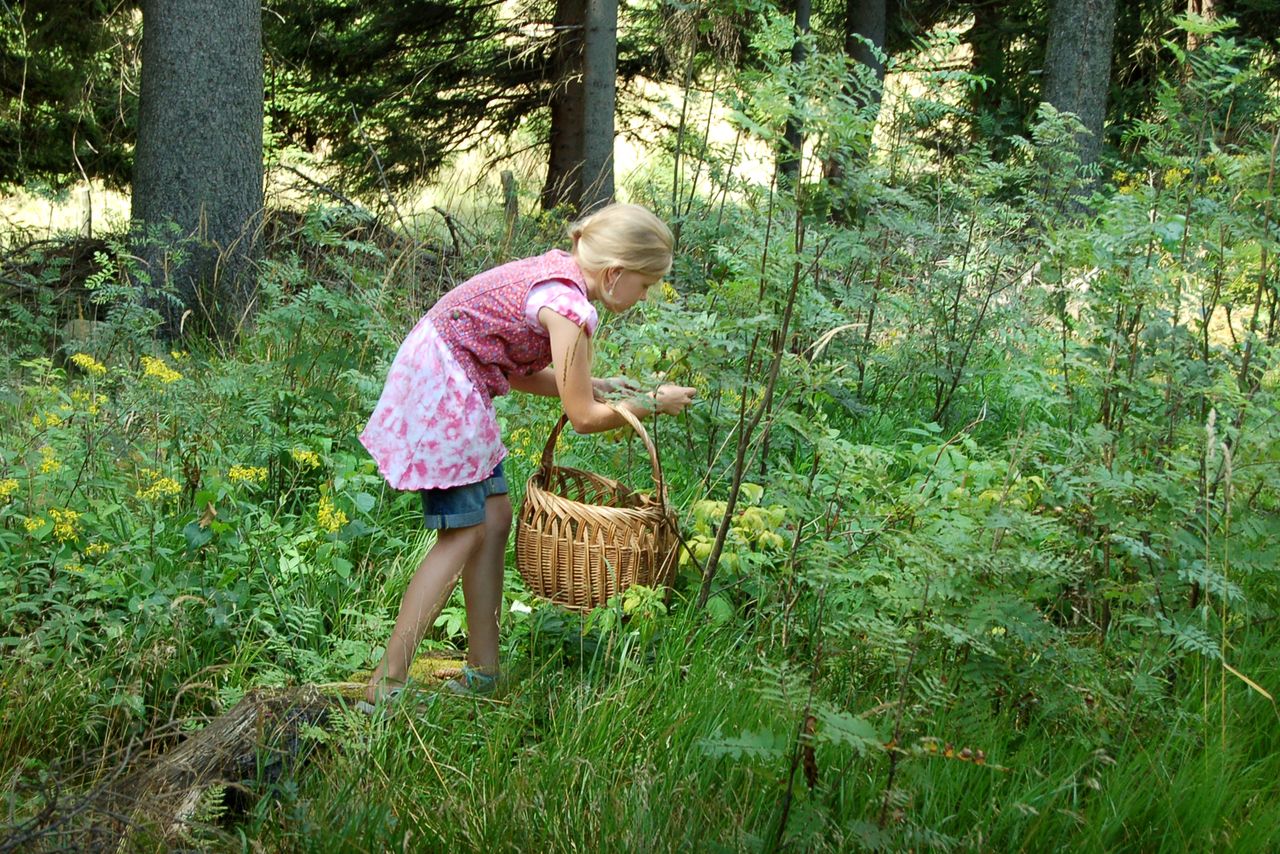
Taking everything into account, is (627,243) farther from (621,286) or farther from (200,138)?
(200,138)

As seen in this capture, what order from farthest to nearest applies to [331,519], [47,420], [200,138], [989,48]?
[989,48] < [200,138] < [47,420] < [331,519]

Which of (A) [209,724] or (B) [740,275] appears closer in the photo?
(A) [209,724]

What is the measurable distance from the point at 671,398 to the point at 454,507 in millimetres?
679

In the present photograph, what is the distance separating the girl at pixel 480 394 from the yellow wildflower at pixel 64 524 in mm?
844

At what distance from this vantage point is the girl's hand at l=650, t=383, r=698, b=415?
312cm

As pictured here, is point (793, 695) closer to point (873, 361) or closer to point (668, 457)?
point (668, 457)

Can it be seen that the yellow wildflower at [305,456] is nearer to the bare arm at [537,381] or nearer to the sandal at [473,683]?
the bare arm at [537,381]

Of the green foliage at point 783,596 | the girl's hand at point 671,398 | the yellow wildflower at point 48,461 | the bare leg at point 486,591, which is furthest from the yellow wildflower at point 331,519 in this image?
the girl's hand at point 671,398

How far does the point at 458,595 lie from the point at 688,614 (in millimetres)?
891

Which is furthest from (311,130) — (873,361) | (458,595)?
(458,595)

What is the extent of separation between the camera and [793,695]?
2.14 metres

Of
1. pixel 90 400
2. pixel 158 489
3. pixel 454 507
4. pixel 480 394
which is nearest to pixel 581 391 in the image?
pixel 480 394

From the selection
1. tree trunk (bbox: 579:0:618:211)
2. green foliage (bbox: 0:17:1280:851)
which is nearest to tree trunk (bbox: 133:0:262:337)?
green foliage (bbox: 0:17:1280:851)

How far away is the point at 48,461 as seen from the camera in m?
3.41
